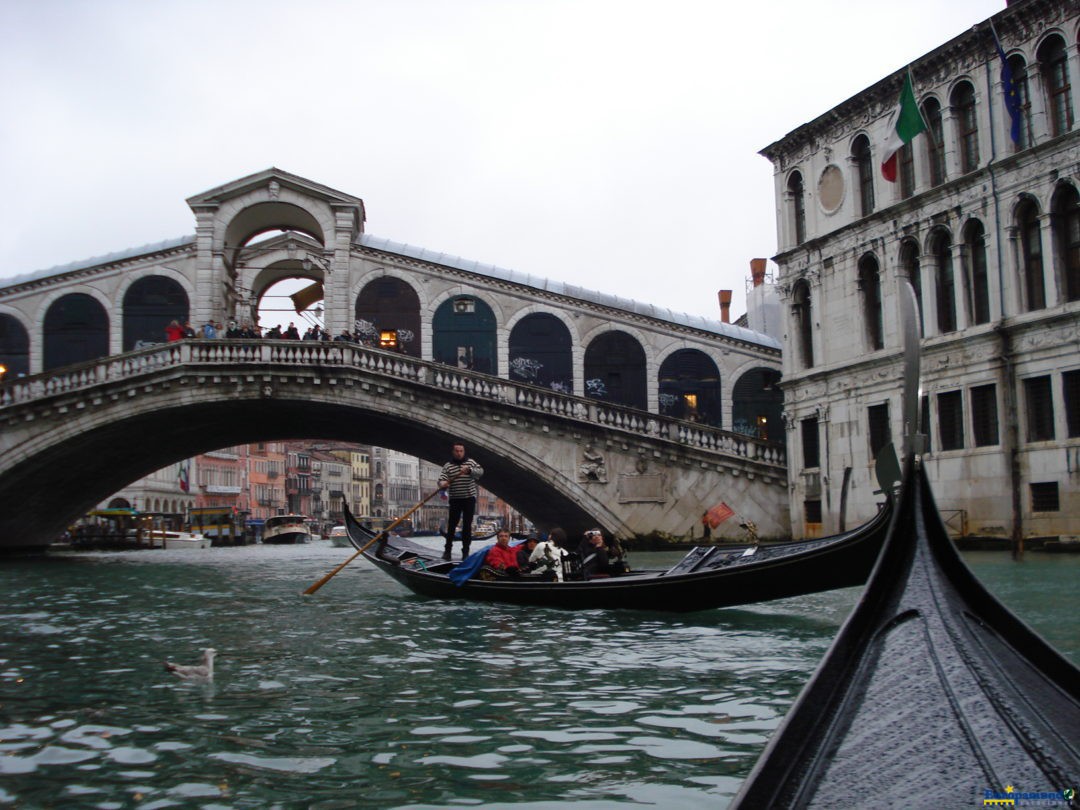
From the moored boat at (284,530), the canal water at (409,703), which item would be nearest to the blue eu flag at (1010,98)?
the canal water at (409,703)

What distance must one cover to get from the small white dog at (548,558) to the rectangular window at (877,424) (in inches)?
351

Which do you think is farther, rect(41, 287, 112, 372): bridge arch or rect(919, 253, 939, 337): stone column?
rect(41, 287, 112, 372): bridge arch

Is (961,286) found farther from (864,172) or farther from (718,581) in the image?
(718,581)

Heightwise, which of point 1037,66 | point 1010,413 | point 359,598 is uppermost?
point 1037,66

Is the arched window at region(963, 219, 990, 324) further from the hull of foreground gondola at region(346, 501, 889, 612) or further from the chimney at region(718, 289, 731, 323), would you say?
the chimney at region(718, 289, 731, 323)

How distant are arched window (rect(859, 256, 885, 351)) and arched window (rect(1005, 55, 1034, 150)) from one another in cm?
305

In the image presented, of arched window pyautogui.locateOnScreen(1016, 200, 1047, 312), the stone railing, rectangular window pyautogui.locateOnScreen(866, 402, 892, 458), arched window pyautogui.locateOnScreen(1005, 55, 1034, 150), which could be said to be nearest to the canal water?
arched window pyautogui.locateOnScreen(1016, 200, 1047, 312)

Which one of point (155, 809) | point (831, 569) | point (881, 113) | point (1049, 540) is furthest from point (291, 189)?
point (155, 809)

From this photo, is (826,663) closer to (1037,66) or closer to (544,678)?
(544,678)

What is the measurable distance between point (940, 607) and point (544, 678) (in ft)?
9.40

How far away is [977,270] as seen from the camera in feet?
48.4

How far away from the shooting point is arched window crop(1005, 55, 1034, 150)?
13.9 m

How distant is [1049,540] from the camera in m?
13.1

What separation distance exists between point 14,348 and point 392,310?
776cm
